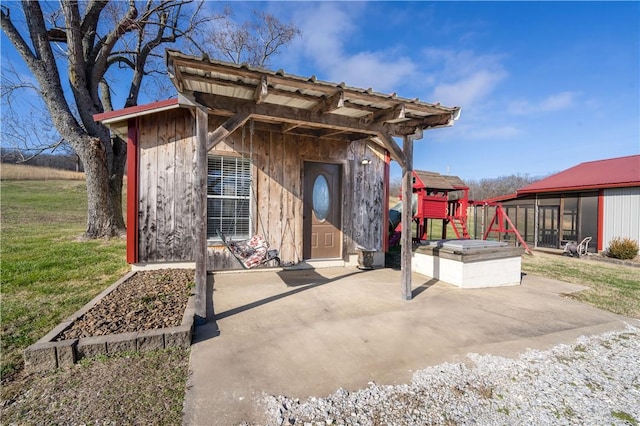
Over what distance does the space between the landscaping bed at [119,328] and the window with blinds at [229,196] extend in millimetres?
1657

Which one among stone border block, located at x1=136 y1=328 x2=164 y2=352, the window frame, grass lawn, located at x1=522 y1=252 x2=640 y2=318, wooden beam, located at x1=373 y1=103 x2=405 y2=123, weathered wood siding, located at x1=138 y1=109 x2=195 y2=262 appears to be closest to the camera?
stone border block, located at x1=136 y1=328 x2=164 y2=352

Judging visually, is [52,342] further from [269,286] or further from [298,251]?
[298,251]

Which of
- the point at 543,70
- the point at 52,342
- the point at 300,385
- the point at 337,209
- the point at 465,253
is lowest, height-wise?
the point at 300,385

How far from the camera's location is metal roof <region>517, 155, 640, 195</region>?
9352 millimetres

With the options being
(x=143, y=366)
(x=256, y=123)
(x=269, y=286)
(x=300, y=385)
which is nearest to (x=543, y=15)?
(x=256, y=123)

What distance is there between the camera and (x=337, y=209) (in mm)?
6359

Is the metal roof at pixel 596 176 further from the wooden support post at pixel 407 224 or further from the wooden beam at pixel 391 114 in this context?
the wooden beam at pixel 391 114

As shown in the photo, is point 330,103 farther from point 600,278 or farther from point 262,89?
point 600,278

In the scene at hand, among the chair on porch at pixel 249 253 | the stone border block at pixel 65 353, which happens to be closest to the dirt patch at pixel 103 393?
the stone border block at pixel 65 353

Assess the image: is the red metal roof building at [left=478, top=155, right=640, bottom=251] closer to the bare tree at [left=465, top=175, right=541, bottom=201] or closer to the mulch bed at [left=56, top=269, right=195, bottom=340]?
the mulch bed at [left=56, top=269, right=195, bottom=340]

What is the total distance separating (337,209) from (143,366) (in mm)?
4564

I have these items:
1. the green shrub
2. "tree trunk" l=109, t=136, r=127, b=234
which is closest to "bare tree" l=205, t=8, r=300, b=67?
"tree trunk" l=109, t=136, r=127, b=234

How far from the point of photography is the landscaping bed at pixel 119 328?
2.31m

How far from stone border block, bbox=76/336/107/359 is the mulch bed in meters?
0.14
